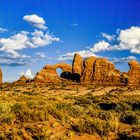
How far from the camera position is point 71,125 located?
14.5 metres

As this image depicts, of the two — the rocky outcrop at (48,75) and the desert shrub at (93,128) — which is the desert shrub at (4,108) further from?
the rocky outcrop at (48,75)

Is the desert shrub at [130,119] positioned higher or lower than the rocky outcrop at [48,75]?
lower

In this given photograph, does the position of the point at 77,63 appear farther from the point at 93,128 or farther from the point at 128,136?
the point at 128,136

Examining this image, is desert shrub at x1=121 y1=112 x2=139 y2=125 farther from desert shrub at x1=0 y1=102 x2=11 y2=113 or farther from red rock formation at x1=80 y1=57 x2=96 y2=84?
red rock formation at x1=80 y1=57 x2=96 y2=84

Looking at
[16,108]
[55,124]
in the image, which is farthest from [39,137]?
[16,108]

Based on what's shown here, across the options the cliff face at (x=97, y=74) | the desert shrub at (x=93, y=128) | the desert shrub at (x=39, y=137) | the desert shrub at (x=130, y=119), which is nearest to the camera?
the desert shrub at (x=39, y=137)

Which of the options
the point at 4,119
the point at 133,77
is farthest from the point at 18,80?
the point at 4,119

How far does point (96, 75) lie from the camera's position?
9412cm

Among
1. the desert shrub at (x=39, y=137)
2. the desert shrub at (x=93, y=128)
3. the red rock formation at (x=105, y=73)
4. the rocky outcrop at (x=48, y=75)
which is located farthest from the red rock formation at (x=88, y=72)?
the desert shrub at (x=39, y=137)

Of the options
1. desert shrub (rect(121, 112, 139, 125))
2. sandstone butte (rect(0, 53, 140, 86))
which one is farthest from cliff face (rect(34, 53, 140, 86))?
desert shrub (rect(121, 112, 139, 125))

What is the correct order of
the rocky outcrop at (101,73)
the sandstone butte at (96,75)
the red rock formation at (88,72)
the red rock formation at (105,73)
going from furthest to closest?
the red rock formation at (88,72)
the rocky outcrop at (101,73)
the red rock formation at (105,73)
the sandstone butte at (96,75)

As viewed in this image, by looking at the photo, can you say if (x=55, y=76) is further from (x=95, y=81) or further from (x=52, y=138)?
(x=52, y=138)

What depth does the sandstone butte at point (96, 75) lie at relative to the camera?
91938 mm

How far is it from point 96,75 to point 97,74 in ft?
1.40
